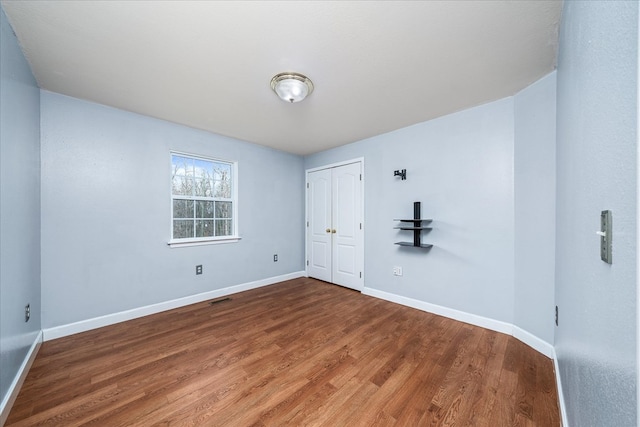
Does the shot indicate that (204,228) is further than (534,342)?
Yes

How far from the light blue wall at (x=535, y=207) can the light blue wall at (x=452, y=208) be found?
0.28 ft

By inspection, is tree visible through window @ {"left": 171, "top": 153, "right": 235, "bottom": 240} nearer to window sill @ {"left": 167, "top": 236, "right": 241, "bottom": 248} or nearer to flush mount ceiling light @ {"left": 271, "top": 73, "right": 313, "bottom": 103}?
window sill @ {"left": 167, "top": 236, "right": 241, "bottom": 248}

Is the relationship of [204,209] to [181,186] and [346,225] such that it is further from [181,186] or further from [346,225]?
[346,225]

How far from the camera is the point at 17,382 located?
1660 millimetres

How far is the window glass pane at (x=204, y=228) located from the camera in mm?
3477

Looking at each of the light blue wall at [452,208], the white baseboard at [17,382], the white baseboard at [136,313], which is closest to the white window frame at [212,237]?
the white baseboard at [136,313]

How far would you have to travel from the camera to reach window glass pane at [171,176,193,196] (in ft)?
10.7

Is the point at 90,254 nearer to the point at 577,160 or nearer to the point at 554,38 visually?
the point at 577,160

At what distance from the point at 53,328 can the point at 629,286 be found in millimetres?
3913

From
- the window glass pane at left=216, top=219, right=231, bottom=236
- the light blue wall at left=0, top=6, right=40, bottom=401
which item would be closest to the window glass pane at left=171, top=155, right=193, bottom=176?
the window glass pane at left=216, top=219, right=231, bottom=236

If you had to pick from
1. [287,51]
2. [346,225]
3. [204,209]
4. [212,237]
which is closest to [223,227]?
[212,237]

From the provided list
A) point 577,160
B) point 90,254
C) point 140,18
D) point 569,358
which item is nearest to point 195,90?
point 140,18

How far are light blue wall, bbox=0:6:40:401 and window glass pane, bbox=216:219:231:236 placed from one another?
1805 millimetres

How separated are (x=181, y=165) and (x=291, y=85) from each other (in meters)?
2.12
